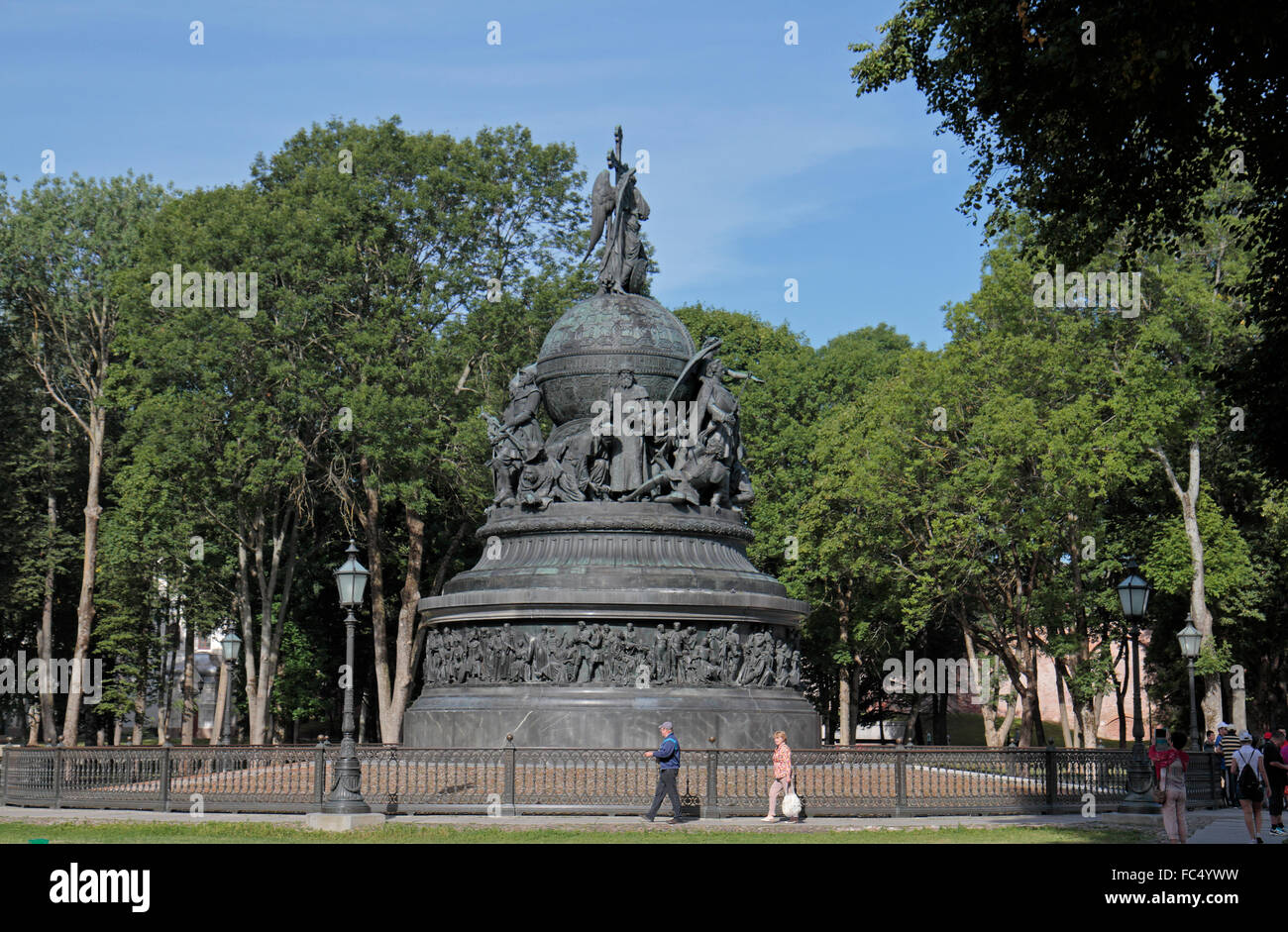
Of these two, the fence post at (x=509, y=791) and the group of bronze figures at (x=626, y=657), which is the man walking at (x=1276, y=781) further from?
the fence post at (x=509, y=791)

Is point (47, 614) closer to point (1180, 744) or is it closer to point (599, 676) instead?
point (599, 676)

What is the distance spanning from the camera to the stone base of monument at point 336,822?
20.4 metres

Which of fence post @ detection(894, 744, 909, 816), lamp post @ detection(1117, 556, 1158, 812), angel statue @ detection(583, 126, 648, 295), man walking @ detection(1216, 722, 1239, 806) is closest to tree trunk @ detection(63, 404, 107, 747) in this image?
angel statue @ detection(583, 126, 648, 295)

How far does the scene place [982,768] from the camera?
968 inches

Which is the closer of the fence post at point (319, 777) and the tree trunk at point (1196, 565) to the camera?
the fence post at point (319, 777)

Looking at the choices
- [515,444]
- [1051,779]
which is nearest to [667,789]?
[1051,779]

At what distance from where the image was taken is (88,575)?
5162cm

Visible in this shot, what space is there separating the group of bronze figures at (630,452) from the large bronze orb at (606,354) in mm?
376

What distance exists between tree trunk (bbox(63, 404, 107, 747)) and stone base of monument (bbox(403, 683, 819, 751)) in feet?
86.2

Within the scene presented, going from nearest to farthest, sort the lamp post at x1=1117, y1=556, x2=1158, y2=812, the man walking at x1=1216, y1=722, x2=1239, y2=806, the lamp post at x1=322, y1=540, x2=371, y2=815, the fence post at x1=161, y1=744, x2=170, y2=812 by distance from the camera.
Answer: the lamp post at x1=322, y1=540, x2=371, y2=815
the fence post at x1=161, y1=744, x2=170, y2=812
the lamp post at x1=1117, y1=556, x2=1158, y2=812
the man walking at x1=1216, y1=722, x2=1239, y2=806

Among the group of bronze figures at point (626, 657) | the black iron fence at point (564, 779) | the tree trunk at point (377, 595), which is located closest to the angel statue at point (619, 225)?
the group of bronze figures at point (626, 657)

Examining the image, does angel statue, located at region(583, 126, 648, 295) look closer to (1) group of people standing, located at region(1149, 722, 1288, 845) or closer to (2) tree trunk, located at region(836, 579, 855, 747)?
(1) group of people standing, located at region(1149, 722, 1288, 845)

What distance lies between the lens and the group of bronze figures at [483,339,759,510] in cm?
3112
